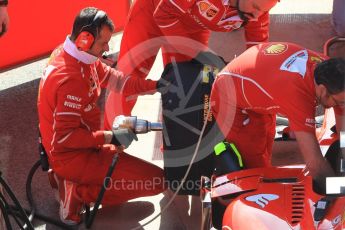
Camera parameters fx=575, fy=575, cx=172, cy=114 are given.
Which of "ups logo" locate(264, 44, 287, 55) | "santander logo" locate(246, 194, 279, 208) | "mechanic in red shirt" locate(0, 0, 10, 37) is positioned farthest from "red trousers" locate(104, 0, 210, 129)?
"santander logo" locate(246, 194, 279, 208)

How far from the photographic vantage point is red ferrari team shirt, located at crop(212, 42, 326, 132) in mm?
2521

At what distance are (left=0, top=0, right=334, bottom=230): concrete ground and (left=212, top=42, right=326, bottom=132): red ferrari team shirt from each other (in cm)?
74

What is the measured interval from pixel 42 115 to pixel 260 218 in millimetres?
1397

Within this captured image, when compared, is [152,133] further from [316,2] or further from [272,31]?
[316,2]

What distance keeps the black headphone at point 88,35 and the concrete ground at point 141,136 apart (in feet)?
3.28

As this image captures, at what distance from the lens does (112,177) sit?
3.22m

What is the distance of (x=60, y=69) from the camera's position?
296 cm

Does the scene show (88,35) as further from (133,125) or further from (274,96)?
(274,96)

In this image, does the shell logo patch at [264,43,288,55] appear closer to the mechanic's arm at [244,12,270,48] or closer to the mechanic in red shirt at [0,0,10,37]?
the mechanic's arm at [244,12,270,48]

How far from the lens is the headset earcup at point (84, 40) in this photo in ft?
9.59

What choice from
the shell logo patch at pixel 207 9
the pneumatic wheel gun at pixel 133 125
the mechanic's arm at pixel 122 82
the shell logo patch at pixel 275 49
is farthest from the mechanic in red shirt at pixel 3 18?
the shell logo patch at pixel 275 49

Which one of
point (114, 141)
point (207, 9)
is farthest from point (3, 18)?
point (207, 9)

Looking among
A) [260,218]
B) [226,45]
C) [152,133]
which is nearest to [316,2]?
[226,45]

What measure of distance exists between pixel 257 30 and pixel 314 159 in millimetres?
1312
